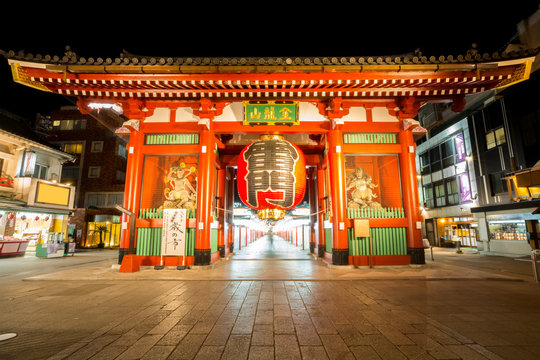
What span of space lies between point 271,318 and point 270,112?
281 inches

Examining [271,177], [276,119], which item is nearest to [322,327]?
[271,177]

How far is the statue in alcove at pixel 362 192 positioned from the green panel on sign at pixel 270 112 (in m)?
3.12

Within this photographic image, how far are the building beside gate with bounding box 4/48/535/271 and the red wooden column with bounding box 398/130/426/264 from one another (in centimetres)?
4

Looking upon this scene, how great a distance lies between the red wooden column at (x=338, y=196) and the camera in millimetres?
8605

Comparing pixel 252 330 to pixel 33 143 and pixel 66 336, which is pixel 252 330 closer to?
pixel 66 336

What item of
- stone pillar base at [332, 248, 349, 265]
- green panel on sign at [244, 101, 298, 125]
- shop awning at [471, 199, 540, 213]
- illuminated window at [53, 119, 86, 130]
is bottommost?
stone pillar base at [332, 248, 349, 265]

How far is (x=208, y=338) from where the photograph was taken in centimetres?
309

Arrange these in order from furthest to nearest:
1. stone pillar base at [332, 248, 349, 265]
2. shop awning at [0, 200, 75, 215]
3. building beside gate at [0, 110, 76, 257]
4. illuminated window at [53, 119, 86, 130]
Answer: illuminated window at [53, 119, 86, 130], shop awning at [0, 200, 75, 215], building beside gate at [0, 110, 76, 257], stone pillar base at [332, 248, 349, 265]

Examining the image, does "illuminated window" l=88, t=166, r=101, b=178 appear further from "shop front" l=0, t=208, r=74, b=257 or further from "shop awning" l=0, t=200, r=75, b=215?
"shop awning" l=0, t=200, r=75, b=215

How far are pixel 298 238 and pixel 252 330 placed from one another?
21678mm

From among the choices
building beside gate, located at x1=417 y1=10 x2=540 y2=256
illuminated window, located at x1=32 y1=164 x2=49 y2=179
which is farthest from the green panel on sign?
illuminated window, located at x1=32 y1=164 x2=49 y2=179

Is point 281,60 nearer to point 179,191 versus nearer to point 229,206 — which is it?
point 179,191

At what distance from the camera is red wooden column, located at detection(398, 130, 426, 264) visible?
8.53m

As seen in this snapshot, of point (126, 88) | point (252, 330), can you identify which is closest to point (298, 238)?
point (126, 88)
